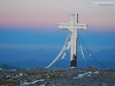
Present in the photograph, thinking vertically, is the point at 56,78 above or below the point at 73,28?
below

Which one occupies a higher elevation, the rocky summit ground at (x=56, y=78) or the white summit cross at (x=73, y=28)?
the white summit cross at (x=73, y=28)

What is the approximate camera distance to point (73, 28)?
140 feet

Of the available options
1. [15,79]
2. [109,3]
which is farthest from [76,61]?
[15,79]

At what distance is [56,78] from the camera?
31.8m

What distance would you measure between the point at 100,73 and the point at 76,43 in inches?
422

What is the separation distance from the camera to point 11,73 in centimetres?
3641

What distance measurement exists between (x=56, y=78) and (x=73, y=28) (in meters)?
11.7

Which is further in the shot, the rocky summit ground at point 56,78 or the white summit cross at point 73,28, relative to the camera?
the white summit cross at point 73,28

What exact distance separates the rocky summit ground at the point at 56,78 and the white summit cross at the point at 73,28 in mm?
5941

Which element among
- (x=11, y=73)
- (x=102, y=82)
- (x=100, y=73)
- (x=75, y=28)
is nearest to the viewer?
(x=102, y=82)

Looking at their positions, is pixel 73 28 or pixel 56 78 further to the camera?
pixel 73 28

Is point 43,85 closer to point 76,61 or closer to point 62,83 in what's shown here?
point 62,83

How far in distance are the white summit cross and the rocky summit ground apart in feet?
19.5

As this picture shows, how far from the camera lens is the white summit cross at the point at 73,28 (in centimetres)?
4228
